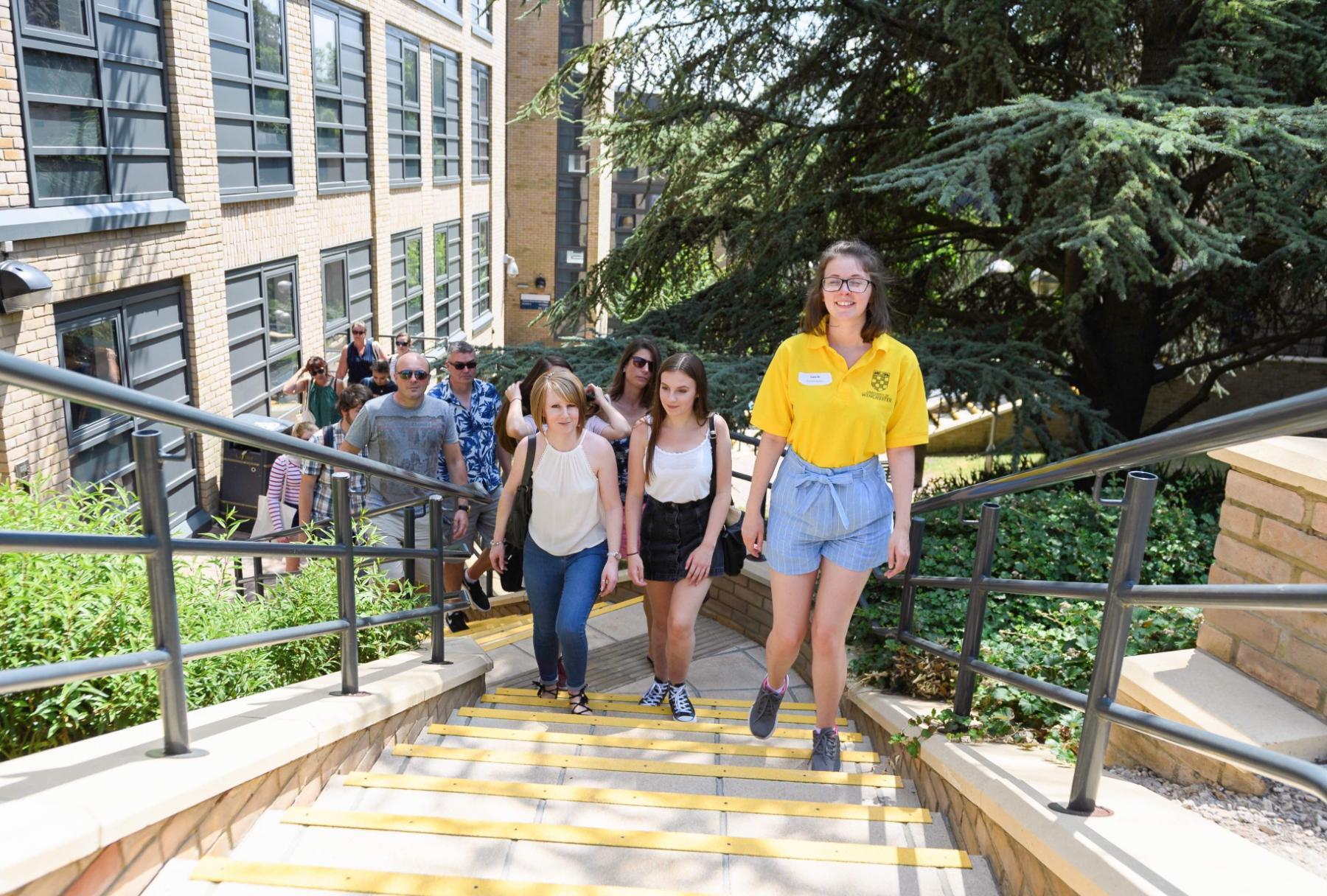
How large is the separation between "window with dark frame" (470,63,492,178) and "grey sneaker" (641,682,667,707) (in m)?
20.6

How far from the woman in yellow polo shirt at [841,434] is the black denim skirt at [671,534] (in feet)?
2.66

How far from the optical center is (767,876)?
8.64ft

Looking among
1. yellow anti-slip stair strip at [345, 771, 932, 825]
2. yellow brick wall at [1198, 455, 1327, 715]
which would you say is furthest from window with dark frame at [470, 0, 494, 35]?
yellow brick wall at [1198, 455, 1327, 715]

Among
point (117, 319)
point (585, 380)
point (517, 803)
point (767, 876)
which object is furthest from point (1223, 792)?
point (117, 319)

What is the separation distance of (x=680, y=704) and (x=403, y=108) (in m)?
16.0

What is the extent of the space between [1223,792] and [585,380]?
5.66 meters

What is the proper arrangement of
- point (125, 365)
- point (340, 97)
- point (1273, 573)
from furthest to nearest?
1. point (340, 97)
2. point (125, 365)
3. point (1273, 573)

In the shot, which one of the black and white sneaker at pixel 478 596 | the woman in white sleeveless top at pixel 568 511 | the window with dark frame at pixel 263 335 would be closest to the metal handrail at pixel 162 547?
the woman in white sleeveless top at pixel 568 511

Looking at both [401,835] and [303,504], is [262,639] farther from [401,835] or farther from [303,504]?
[303,504]

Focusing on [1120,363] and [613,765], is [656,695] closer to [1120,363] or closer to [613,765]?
[613,765]

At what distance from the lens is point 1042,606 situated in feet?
16.1

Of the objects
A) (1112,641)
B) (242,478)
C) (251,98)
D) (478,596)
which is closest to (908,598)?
(1112,641)

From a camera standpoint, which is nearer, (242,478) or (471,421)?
(471,421)

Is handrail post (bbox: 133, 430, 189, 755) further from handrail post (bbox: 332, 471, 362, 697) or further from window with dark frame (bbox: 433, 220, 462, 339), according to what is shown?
window with dark frame (bbox: 433, 220, 462, 339)
